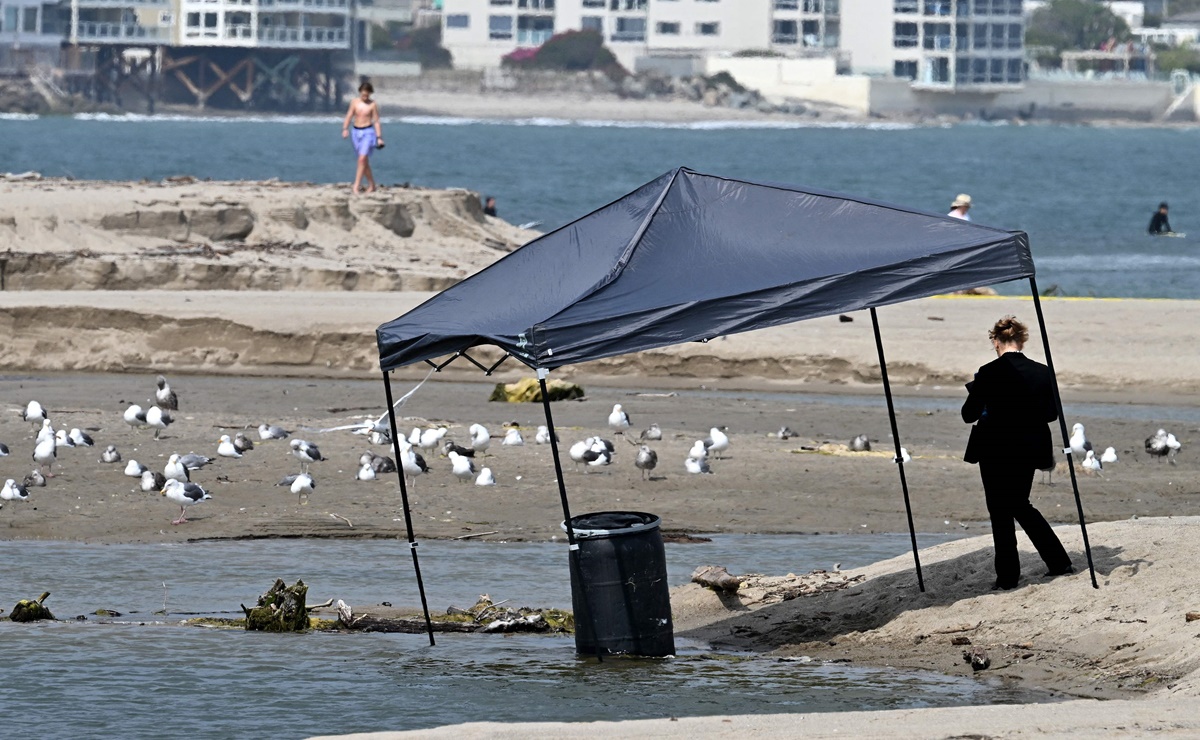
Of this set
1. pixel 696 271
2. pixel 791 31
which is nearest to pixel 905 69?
pixel 791 31

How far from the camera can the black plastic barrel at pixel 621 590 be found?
1062 cm

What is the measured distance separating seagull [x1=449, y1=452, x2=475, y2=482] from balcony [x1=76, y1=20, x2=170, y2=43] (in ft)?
518

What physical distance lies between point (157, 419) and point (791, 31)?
572 ft

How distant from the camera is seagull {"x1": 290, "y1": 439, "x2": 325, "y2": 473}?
53.2 feet

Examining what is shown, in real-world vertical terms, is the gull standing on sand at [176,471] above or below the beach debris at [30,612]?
above

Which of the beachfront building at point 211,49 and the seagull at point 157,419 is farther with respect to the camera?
the beachfront building at point 211,49

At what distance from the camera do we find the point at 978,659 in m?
10.3

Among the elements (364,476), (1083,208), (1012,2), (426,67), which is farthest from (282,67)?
(364,476)

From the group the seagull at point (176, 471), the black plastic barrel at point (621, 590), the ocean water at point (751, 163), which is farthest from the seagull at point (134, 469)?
the ocean water at point (751, 163)

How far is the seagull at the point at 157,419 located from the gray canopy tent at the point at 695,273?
7437mm

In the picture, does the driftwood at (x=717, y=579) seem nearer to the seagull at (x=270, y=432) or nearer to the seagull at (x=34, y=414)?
the seagull at (x=270, y=432)

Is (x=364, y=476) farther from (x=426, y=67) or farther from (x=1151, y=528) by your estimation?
(x=426, y=67)

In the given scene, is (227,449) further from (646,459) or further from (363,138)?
(363,138)

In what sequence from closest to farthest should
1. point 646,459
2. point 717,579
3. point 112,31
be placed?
point 717,579 → point 646,459 → point 112,31
